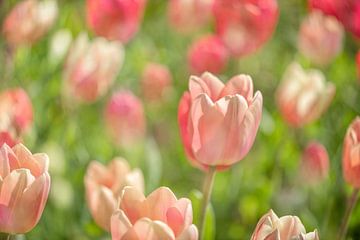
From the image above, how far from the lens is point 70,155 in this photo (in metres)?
1.01

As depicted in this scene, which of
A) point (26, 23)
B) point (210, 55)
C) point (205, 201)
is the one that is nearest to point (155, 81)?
point (210, 55)

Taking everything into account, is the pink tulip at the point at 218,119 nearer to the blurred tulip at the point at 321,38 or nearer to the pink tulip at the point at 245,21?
the pink tulip at the point at 245,21

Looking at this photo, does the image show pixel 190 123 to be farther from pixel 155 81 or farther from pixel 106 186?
pixel 155 81

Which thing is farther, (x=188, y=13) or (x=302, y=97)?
(x=188, y=13)

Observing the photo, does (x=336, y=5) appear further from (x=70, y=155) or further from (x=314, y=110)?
(x=70, y=155)

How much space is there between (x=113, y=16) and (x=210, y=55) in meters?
0.14

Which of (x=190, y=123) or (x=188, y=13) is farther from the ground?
(x=190, y=123)

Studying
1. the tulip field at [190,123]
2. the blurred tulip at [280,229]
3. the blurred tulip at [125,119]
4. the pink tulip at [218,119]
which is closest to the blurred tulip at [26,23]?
the tulip field at [190,123]

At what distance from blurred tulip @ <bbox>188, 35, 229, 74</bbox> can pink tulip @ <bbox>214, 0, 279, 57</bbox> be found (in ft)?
0.19

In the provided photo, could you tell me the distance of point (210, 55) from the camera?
1.07m

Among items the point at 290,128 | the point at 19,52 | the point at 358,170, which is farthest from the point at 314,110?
the point at 19,52

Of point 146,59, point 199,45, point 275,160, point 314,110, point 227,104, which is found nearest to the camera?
point 227,104

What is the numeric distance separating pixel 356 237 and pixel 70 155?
1.13ft

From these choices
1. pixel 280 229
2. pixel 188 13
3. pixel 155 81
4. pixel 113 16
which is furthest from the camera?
pixel 188 13
